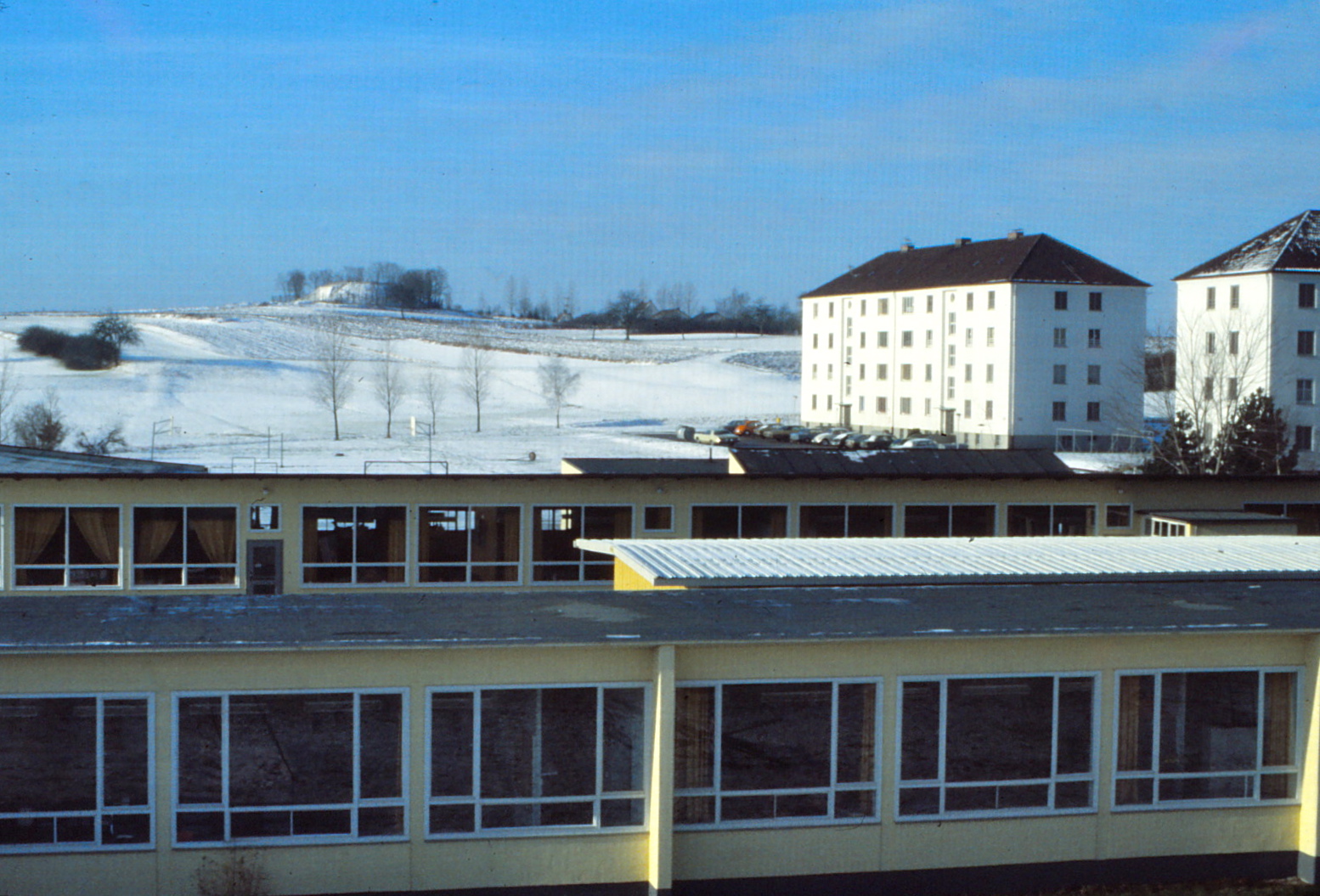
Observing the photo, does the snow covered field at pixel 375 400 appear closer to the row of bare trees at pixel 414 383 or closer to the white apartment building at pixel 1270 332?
the row of bare trees at pixel 414 383

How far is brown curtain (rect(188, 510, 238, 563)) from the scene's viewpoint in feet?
80.1

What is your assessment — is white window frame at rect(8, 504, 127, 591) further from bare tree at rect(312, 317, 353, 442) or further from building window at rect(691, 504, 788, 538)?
bare tree at rect(312, 317, 353, 442)

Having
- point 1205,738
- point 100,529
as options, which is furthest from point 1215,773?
point 100,529

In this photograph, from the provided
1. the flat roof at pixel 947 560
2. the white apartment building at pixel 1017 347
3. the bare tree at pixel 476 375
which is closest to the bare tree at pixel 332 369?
the bare tree at pixel 476 375

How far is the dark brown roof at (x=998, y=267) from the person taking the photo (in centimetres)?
7394

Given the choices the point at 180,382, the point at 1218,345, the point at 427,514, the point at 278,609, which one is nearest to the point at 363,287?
the point at 180,382

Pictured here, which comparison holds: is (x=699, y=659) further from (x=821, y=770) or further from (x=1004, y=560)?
(x=1004, y=560)

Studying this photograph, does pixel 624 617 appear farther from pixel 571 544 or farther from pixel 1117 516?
pixel 1117 516

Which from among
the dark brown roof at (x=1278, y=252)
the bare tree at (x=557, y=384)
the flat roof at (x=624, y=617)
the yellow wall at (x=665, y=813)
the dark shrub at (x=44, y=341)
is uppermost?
the dark brown roof at (x=1278, y=252)

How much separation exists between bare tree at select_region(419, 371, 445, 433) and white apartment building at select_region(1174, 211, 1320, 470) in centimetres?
5309

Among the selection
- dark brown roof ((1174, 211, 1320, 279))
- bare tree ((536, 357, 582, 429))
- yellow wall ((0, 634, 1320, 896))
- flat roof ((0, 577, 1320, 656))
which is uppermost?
dark brown roof ((1174, 211, 1320, 279))

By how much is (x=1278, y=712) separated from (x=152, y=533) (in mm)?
18952

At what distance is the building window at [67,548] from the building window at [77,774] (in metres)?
13.9

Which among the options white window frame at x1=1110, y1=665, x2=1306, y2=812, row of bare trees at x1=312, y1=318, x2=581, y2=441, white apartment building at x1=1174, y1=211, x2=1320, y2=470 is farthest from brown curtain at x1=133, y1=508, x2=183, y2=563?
row of bare trees at x1=312, y1=318, x2=581, y2=441
